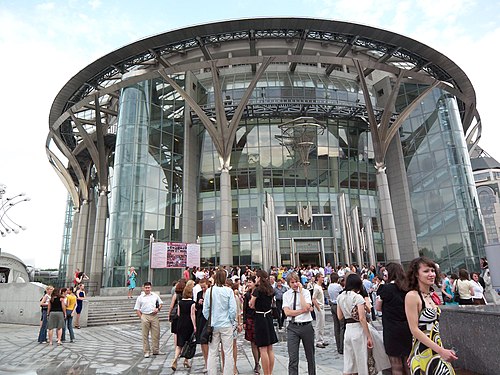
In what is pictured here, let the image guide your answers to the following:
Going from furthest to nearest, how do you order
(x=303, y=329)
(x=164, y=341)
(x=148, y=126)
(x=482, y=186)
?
1. (x=482, y=186)
2. (x=148, y=126)
3. (x=164, y=341)
4. (x=303, y=329)

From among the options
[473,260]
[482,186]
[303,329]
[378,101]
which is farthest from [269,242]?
[482,186]

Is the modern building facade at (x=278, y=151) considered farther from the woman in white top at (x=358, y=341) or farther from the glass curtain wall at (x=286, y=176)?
the woman in white top at (x=358, y=341)

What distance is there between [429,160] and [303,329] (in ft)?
96.2

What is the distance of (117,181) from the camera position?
25.9m

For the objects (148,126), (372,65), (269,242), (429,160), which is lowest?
(269,242)

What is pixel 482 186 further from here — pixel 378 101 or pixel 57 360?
pixel 57 360

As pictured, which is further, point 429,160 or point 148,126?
point 429,160

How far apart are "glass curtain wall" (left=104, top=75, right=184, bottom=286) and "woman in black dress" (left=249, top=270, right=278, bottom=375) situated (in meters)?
20.1

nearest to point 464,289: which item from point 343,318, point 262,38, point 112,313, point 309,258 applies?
point 343,318

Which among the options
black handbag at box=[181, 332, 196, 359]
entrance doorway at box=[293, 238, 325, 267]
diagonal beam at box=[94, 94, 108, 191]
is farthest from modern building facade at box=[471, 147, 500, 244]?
black handbag at box=[181, 332, 196, 359]

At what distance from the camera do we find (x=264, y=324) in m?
5.74

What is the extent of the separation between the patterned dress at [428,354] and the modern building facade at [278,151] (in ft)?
70.5

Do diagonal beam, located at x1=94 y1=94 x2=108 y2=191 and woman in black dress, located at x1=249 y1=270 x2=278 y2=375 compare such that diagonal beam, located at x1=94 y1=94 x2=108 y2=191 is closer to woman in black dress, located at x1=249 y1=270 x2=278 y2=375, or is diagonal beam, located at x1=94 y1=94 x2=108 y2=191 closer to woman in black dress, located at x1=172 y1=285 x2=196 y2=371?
woman in black dress, located at x1=172 y1=285 x2=196 y2=371

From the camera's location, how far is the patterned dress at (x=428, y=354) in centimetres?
292
